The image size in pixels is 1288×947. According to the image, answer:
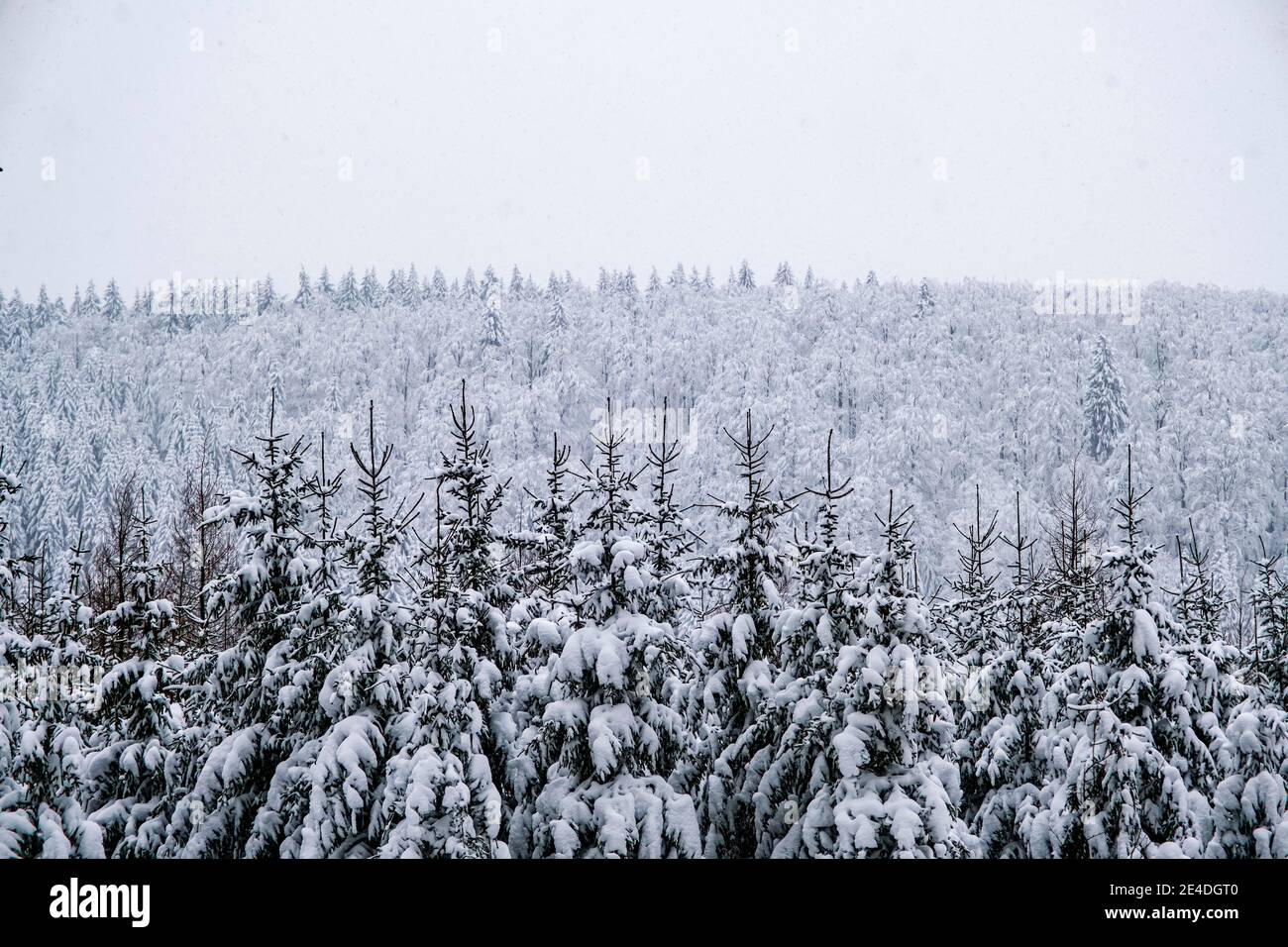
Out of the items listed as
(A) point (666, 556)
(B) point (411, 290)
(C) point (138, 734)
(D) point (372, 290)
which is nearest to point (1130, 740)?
(A) point (666, 556)

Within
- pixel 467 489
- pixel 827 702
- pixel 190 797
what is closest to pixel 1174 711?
pixel 827 702

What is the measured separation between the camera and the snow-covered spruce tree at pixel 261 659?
1116 cm

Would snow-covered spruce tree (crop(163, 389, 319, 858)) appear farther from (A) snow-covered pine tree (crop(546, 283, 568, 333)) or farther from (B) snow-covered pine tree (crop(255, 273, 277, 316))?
(B) snow-covered pine tree (crop(255, 273, 277, 316))

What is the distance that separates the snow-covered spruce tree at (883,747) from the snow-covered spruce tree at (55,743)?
780 centimetres

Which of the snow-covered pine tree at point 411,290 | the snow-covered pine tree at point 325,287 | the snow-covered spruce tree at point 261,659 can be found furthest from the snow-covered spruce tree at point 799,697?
the snow-covered pine tree at point 325,287

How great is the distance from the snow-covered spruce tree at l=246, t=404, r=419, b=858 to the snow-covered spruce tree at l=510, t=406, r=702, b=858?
6.73 ft

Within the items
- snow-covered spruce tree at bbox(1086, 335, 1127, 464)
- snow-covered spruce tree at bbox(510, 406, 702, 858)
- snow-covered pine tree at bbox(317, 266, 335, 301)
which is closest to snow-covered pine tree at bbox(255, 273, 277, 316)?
snow-covered pine tree at bbox(317, 266, 335, 301)

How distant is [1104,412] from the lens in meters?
94.8

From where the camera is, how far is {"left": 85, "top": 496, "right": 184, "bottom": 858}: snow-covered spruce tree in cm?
1241

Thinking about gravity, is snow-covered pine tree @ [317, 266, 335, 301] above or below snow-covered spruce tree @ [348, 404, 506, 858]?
above

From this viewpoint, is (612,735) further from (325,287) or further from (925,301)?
(325,287)

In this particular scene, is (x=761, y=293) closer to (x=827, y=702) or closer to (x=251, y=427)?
(x=251, y=427)

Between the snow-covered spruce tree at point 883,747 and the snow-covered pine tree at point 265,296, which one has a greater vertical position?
the snow-covered pine tree at point 265,296

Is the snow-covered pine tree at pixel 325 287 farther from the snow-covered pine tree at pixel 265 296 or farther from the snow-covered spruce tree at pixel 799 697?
the snow-covered spruce tree at pixel 799 697
